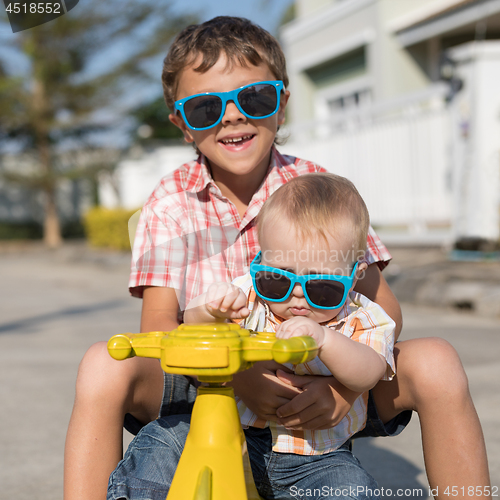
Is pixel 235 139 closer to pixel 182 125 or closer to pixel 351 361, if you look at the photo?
pixel 182 125

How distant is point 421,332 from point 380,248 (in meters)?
2.39

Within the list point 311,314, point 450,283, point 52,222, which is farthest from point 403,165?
point 52,222

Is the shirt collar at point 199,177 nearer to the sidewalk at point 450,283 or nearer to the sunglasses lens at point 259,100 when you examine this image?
the sunglasses lens at point 259,100

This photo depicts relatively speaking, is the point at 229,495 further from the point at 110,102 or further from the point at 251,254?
the point at 110,102

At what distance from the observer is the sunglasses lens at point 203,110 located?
158cm

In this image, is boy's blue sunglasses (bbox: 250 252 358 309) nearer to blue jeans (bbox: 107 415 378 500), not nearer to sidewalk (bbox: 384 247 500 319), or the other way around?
blue jeans (bbox: 107 415 378 500)

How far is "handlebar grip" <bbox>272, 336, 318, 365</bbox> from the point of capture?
99 centimetres

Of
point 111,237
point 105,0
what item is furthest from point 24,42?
point 111,237

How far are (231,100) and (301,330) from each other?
71 centimetres

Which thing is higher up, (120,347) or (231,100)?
(231,100)

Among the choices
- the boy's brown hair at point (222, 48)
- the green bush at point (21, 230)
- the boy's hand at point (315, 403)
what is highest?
the boy's brown hair at point (222, 48)

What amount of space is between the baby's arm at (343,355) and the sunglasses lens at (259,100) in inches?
26.0

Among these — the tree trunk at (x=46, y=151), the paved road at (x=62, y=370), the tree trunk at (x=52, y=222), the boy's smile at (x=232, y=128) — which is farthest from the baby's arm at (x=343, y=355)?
the tree trunk at (x=52, y=222)

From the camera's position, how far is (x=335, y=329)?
140 cm
